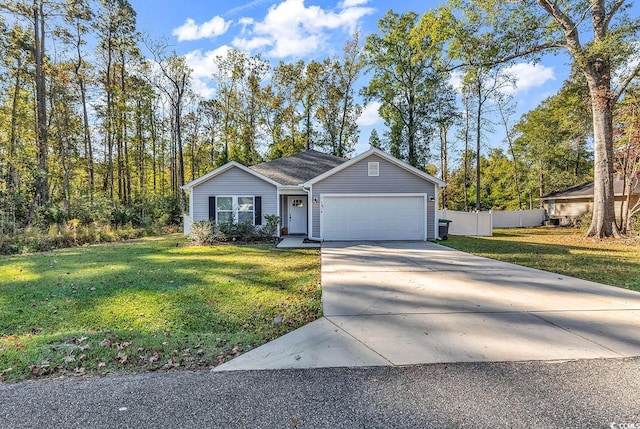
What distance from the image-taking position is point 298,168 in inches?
679

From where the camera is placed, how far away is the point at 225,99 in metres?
25.2

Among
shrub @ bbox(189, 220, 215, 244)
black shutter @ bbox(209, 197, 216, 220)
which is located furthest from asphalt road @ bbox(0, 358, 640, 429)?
black shutter @ bbox(209, 197, 216, 220)

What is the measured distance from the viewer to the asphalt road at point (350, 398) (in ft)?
7.27

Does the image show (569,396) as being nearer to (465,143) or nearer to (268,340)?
(268,340)

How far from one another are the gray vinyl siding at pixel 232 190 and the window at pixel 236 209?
0.27 meters

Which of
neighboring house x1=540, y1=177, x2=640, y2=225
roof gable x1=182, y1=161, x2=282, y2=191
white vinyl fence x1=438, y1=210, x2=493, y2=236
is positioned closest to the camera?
roof gable x1=182, y1=161, x2=282, y2=191

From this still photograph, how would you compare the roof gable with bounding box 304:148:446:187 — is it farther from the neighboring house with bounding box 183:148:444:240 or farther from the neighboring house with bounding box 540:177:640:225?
the neighboring house with bounding box 540:177:640:225

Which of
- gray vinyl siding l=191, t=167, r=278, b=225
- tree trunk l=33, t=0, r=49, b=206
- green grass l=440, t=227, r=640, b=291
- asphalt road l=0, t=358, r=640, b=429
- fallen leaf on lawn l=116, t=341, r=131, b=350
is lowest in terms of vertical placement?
asphalt road l=0, t=358, r=640, b=429

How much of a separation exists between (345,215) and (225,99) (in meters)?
17.4

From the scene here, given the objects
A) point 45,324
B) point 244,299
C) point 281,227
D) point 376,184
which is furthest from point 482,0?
point 45,324

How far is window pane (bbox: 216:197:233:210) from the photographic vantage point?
14.0 meters

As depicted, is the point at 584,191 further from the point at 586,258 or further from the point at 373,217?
the point at 373,217

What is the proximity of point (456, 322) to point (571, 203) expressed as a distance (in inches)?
1017

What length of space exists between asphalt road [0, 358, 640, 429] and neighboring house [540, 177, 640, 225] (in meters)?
24.5
